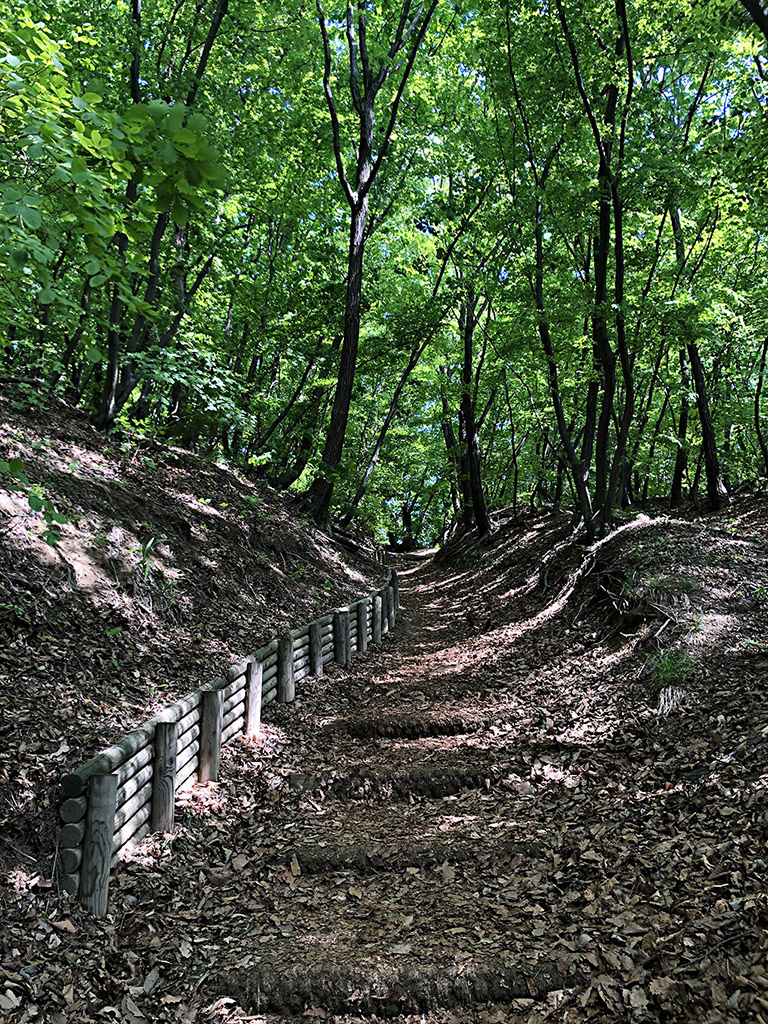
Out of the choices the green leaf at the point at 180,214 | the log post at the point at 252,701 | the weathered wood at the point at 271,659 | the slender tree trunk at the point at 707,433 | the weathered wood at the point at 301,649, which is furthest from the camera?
the slender tree trunk at the point at 707,433

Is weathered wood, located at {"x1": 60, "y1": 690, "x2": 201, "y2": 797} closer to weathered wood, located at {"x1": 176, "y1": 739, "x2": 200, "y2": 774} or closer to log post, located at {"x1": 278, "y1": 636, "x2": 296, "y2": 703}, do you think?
weathered wood, located at {"x1": 176, "y1": 739, "x2": 200, "y2": 774}

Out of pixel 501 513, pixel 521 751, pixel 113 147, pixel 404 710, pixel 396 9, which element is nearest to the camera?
pixel 113 147

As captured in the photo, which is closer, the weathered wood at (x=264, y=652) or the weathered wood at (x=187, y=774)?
the weathered wood at (x=187, y=774)

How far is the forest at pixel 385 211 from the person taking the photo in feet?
18.8

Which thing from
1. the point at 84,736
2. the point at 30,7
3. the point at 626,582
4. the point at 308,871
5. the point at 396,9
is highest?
the point at 396,9

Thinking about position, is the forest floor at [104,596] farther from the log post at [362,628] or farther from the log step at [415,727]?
the log step at [415,727]

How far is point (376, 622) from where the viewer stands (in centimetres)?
1068

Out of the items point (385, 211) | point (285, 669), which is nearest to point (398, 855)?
point (285, 669)

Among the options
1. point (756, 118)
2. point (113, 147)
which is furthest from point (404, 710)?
point (756, 118)

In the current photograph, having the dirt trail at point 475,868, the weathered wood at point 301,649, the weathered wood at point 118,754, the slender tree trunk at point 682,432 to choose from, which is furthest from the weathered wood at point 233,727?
the slender tree trunk at point 682,432

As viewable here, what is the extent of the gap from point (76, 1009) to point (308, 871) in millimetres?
1611

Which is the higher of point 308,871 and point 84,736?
point 84,736

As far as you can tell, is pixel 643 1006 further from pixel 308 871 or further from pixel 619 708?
pixel 619 708

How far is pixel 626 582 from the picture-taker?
25.1 feet
